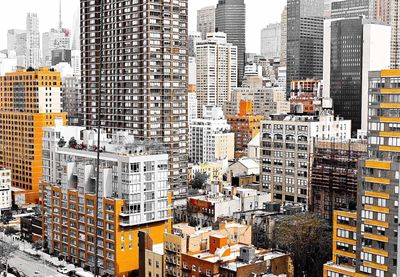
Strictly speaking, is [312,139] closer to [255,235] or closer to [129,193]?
[255,235]

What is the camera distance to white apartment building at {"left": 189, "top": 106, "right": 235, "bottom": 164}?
105 m

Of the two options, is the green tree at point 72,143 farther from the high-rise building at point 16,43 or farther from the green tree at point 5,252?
the high-rise building at point 16,43

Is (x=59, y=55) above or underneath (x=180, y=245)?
above

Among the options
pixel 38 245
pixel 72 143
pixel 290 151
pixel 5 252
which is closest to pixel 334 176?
pixel 290 151

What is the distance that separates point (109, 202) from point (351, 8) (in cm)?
13117

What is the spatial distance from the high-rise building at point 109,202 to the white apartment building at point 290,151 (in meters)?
20.2

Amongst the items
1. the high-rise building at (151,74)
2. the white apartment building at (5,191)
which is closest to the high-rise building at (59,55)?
the white apartment building at (5,191)

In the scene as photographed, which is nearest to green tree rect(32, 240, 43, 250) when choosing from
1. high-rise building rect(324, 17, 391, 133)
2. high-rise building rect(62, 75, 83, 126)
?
high-rise building rect(324, 17, 391, 133)

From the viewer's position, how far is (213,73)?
532ft

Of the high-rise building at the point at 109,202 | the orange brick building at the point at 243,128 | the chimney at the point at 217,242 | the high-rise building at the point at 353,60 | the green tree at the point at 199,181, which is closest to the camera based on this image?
the chimney at the point at 217,242

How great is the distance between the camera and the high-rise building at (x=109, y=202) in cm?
4509

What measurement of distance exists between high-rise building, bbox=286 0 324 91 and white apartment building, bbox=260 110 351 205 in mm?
95158

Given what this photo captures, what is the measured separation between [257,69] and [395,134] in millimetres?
157450

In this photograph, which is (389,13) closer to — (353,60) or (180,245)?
(353,60)
